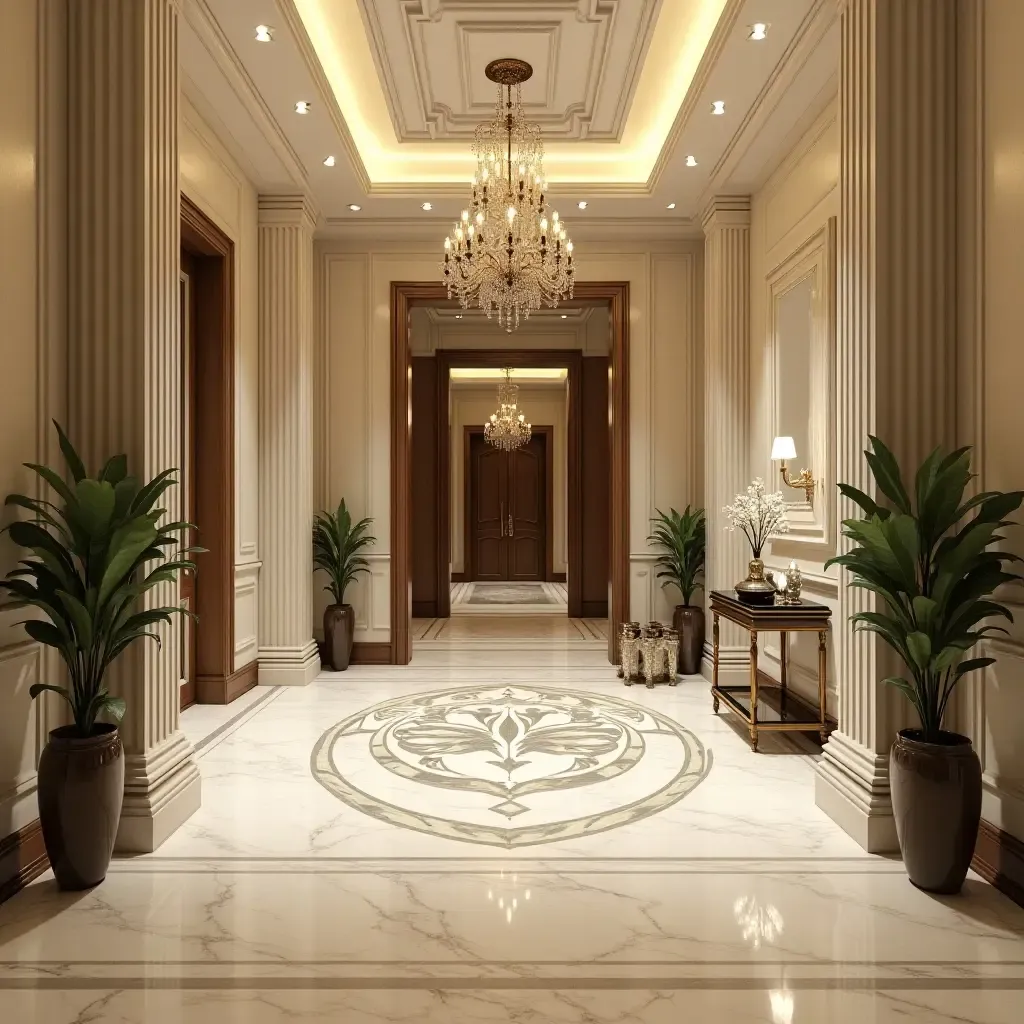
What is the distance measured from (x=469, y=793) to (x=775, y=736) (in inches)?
77.7

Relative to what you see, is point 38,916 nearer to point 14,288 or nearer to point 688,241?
point 14,288

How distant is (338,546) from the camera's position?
6309 millimetres

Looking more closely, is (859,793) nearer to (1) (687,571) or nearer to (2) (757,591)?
(2) (757,591)

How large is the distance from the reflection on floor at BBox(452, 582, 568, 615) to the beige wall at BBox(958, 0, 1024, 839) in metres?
7.31

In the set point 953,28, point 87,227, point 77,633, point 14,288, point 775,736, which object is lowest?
point 775,736

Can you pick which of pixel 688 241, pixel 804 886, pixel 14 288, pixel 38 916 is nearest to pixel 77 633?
pixel 38 916

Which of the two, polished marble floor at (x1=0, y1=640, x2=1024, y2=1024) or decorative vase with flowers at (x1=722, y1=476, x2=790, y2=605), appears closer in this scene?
polished marble floor at (x1=0, y1=640, x2=1024, y2=1024)

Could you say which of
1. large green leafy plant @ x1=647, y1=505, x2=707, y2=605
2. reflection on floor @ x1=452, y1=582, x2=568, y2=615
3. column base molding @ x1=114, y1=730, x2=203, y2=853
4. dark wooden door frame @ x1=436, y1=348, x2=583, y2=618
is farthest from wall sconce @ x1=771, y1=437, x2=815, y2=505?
reflection on floor @ x1=452, y1=582, x2=568, y2=615

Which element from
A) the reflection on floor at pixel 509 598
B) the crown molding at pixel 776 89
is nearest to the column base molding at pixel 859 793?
the crown molding at pixel 776 89

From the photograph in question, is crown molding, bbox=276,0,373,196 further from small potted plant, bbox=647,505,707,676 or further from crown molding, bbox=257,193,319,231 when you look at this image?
small potted plant, bbox=647,505,707,676

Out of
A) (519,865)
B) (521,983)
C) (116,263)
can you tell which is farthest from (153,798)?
(116,263)

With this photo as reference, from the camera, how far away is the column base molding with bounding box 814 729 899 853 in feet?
9.58

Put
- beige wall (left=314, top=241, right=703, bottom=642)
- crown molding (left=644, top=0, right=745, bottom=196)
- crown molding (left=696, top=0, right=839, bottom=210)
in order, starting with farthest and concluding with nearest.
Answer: beige wall (left=314, top=241, right=703, bottom=642)
crown molding (left=644, top=0, right=745, bottom=196)
crown molding (left=696, top=0, right=839, bottom=210)

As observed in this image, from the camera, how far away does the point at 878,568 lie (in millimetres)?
2713
